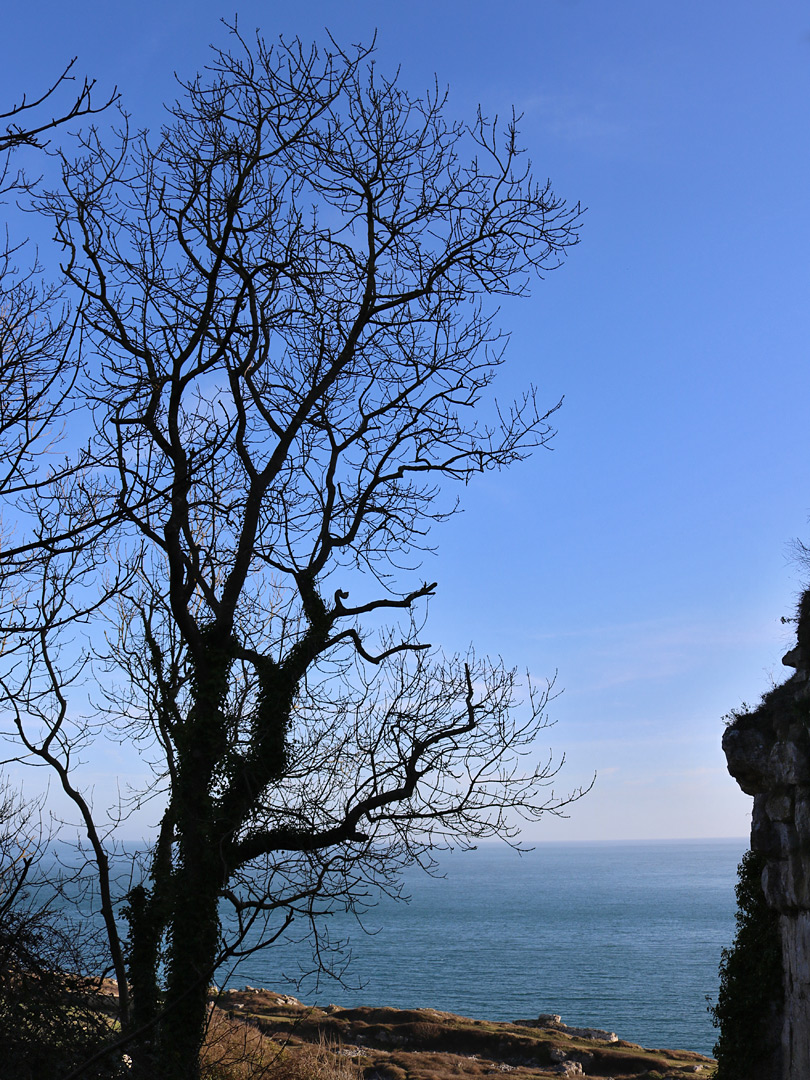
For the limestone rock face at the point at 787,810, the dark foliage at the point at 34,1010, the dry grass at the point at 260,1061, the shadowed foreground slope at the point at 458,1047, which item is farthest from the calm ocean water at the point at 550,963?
the dark foliage at the point at 34,1010

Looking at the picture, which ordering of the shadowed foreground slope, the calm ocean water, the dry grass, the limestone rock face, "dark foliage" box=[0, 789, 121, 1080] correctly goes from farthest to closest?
the calm ocean water → the shadowed foreground slope → the limestone rock face → the dry grass → "dark foliage" box=[0, 789, 121, 1080]

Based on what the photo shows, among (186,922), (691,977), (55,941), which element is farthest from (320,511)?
(691,977)

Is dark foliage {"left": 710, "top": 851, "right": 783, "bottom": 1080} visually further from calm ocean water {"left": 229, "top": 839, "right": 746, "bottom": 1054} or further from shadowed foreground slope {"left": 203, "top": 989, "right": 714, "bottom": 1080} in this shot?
calm ocean water {"left": 229, "top": 839, "right": 746, "bottom": 1054}

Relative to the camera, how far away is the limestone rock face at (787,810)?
60.7 feet

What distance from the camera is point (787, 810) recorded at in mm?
19391

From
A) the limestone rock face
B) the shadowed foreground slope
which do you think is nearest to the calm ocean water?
the shadowed foreground slope

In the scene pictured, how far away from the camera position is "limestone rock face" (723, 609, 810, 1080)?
18.5 metres

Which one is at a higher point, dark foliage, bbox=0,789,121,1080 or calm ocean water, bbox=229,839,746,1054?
dark foliage, bbox=0,789,121,1080

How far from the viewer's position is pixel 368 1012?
138 feet

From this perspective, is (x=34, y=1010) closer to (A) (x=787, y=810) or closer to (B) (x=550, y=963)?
(A) (x=787, y=810)

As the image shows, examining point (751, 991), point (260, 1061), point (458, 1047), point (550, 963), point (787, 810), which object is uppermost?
point (787, 810)

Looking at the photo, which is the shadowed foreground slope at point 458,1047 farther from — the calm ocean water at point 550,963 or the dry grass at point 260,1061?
the dry grass at point 260,1061

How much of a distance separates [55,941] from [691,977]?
289ft

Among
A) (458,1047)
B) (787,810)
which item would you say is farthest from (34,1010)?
(458,1047)
